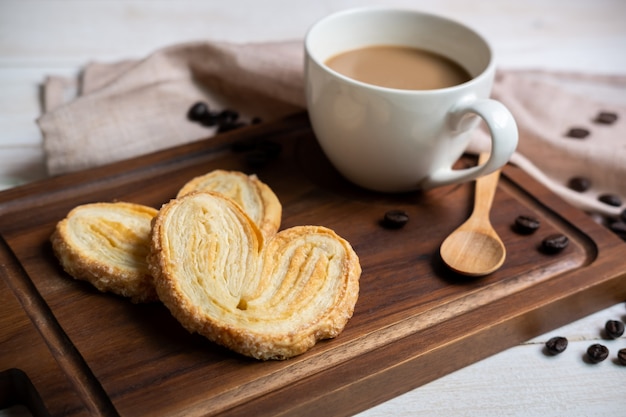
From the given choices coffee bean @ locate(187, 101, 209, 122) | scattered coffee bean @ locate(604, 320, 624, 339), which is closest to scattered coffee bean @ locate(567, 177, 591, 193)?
scattered coffee bean @ locate(604, 320, 624, 339)

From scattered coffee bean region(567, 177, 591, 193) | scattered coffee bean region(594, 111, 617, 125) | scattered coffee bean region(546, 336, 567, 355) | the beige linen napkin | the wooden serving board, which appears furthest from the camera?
scattered coffee bean region(594, 111, 617, 125)

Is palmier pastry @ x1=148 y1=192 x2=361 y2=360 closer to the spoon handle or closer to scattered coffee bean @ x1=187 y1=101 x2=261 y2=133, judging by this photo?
the spoon handle

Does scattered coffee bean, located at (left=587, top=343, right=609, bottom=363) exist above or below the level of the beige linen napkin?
below

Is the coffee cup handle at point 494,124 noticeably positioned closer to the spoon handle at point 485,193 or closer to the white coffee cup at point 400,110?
the white coffee cup at point 400,110

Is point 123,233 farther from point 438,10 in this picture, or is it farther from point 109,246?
point 438,10

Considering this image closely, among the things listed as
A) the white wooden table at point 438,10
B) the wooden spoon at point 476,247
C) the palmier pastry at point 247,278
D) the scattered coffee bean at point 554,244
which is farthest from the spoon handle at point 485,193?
the palmier pastry at point 247,278

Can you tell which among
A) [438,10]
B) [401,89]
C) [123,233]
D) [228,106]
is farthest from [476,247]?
[438,10]


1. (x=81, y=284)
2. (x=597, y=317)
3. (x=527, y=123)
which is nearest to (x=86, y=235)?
(x=81, y=284)
